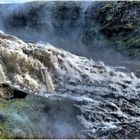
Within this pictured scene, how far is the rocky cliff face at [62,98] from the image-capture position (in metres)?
9.37

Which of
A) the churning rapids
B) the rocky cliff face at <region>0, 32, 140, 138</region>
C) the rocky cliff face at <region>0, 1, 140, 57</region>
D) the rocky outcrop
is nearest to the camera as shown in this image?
the rocky cliff face at <region>0, 32, 140, 138</region>

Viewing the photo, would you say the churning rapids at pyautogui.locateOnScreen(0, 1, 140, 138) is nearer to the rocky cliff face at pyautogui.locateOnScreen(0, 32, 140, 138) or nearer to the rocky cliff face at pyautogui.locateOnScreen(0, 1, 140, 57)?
the rocky cliff face at pyautogui.locateOnScreen(0, 32, 140, 138)

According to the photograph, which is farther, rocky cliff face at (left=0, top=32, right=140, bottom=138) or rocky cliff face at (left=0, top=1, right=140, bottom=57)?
rocky cliff face at (left=0, top=1, right=140, bottom=57)

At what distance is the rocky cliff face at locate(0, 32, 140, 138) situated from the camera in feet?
30.7

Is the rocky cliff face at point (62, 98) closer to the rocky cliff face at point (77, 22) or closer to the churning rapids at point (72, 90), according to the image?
the churning rapids at point (72, 90)

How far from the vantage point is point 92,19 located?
25.2 metres

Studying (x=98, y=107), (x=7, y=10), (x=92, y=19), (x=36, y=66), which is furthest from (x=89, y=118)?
(x=7, y=10)

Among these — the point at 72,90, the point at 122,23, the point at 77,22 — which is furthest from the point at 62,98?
the point at 77,22

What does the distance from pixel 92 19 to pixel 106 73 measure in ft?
36.0

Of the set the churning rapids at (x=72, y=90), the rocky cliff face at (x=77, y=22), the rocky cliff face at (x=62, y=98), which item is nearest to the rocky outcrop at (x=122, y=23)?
the rocky cliff face at (x=77, y=22)

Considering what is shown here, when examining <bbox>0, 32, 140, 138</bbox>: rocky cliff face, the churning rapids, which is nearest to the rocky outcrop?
the churning rapids

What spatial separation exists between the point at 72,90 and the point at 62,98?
1452 millimetres

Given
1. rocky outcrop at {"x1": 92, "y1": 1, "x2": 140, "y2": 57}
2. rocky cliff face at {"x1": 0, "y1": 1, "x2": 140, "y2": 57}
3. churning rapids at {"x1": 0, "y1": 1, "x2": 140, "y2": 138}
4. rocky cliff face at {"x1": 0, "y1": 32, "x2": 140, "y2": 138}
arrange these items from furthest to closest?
rocky cliff face at {"x1": 0, "y1": 1, "x2": 140, "y2": 57}
rocky outcrop at {"x1": 92, "y1": 1, "x2": 140, "y2": 57}
churning rapids at {"x1": 0, "y1": 1, "x2": 140, "y2": 138}
rocky cliff face at {"x1": 0, "y1": 32, "x2": 140, "y2": 138}

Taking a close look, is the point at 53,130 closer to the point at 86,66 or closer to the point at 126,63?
the point at 86,66
